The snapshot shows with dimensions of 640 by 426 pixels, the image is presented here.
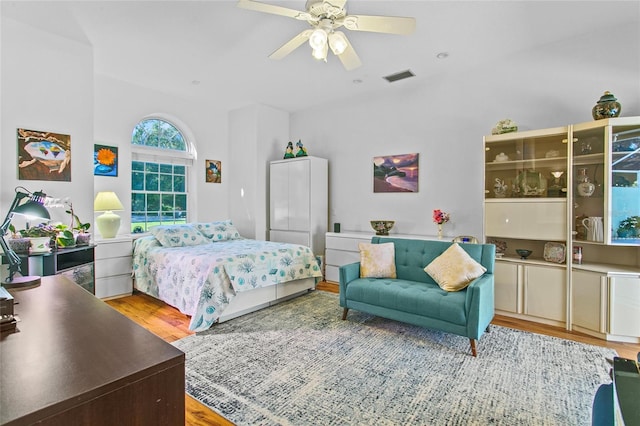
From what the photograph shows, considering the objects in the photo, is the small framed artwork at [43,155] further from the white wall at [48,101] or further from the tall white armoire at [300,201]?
the tall white armoire at [300,201]

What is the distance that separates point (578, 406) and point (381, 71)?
12.6ft

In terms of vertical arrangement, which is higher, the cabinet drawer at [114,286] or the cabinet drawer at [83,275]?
the cabinet drawer at [83,275]

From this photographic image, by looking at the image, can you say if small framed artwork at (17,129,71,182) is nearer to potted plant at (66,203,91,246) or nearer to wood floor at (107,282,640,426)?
potted plant at (66,203,91,246)

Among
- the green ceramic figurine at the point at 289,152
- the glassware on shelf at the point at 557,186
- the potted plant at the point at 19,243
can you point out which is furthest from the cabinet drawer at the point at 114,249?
the glassware on shelf at the point at 557,186

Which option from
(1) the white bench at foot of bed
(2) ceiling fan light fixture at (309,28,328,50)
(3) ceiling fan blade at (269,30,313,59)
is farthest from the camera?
(1) the white bench at foot of bed

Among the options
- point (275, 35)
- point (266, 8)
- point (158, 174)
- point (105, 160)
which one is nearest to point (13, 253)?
point (266, 8)

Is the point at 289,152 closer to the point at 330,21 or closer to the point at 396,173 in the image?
the point at 396,173

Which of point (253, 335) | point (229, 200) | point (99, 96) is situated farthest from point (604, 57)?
point (99, 96)

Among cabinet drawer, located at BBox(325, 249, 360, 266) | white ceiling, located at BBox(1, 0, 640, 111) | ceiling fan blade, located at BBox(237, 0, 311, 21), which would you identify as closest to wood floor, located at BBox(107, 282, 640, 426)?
cabinet drawer, located at BBox(325, 249, 360, 266)

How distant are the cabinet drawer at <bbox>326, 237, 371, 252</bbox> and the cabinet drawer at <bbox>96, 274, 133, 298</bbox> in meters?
2.84

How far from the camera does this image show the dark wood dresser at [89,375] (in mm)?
660

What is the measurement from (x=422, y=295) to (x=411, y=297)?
10 centimetres

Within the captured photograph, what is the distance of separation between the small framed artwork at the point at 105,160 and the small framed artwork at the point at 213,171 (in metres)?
1.39

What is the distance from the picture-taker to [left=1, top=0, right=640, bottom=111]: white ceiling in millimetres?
2854
